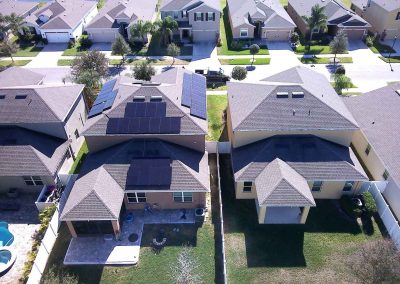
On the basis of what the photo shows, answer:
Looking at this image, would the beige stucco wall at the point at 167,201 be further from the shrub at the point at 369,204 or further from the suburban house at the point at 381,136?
the suburban house at the point at 381,136

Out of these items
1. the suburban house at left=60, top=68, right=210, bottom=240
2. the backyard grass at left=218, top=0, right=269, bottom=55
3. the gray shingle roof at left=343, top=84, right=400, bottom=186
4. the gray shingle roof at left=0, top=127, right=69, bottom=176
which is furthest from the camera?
the backyard grass at left=218, top=0, right=269, bottom=55

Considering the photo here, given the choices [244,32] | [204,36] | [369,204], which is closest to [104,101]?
[369,204]

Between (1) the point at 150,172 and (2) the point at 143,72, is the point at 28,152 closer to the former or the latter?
(1) the point at 150,172

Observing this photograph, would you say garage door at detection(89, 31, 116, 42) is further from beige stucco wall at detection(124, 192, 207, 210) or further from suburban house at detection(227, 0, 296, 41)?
beige stucco wall at detection(124, 192, 207, 210)

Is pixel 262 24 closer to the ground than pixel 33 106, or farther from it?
closer to the ground

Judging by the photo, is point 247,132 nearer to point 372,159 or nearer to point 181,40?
point 372,159

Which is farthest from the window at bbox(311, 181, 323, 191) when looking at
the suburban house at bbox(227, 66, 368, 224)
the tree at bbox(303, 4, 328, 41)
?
the tree at bbox(303, 4, 328, 41)

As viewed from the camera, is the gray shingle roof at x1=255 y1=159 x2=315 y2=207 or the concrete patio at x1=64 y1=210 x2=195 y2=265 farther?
the gray shingle roof at x1=255 y1=159 x2=315 y2=207
